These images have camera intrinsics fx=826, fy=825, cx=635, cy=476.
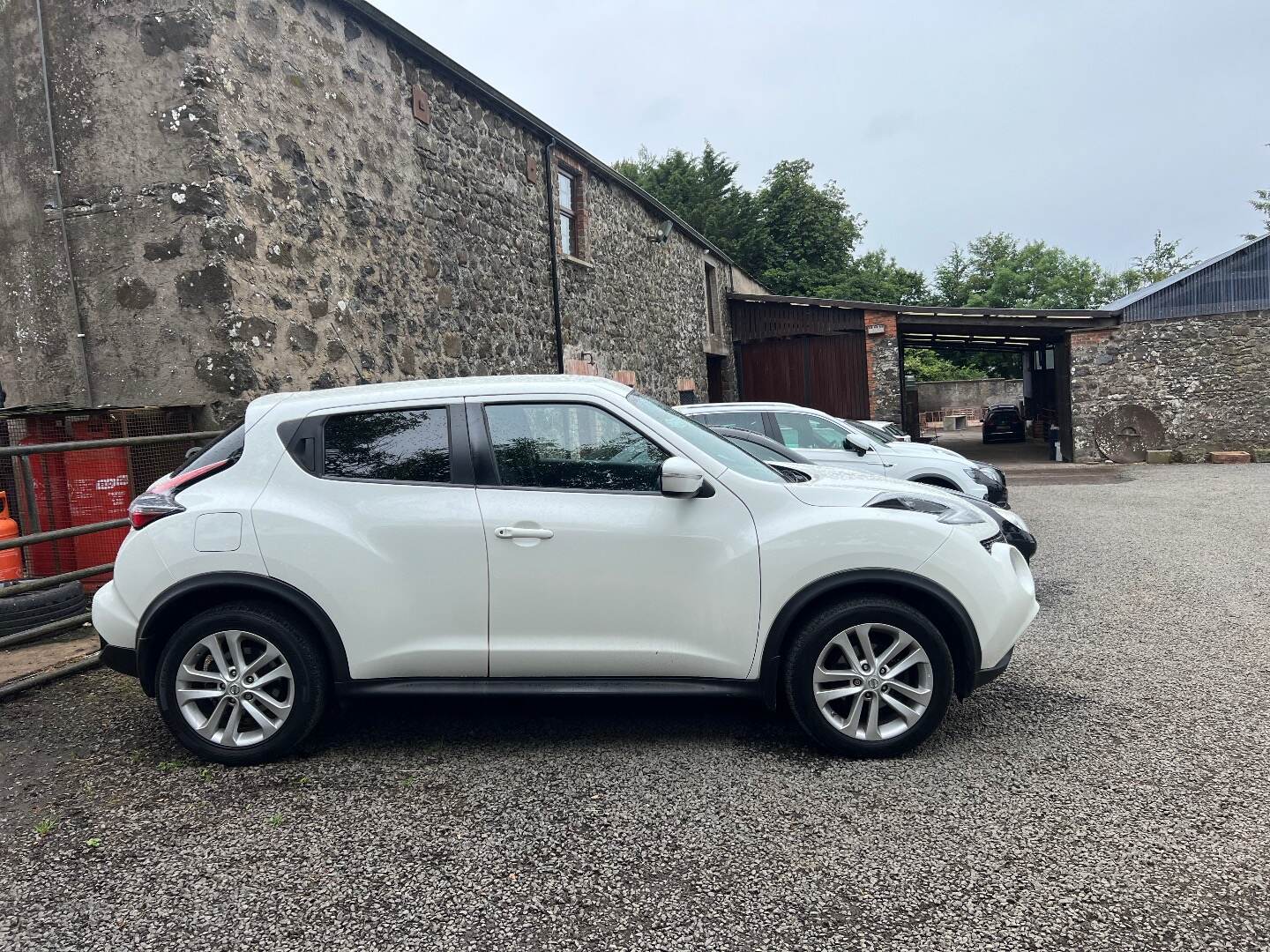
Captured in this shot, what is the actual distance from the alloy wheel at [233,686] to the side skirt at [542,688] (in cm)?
30

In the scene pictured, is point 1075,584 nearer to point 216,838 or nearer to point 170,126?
point 216,838

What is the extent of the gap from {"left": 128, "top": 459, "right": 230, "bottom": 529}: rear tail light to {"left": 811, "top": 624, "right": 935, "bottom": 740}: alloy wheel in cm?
295

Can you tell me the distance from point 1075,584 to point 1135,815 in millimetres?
4342

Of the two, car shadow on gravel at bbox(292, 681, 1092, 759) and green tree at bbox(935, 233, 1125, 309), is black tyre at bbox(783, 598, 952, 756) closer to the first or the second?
car shadow on gravel at bbox(292, 681, 1092, 759)

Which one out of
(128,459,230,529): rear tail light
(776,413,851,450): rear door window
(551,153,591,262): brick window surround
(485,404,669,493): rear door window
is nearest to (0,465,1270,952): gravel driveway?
(128,459,230,529): rear tail light

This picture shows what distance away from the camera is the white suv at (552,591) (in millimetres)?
3637

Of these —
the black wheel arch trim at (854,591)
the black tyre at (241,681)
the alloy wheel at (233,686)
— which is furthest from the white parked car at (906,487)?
the alloy wheel at (233,686)

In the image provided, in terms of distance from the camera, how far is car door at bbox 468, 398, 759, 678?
12.0 ft

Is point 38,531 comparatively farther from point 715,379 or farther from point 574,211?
point 715,379

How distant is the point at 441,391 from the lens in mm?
3947

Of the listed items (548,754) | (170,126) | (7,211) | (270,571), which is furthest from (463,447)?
(7,211)

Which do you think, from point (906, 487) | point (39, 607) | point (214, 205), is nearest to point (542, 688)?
point (906, 487)

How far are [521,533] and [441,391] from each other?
2.73 feet

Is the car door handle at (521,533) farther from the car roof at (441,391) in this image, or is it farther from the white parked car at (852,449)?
the white parked car at (852,449)
